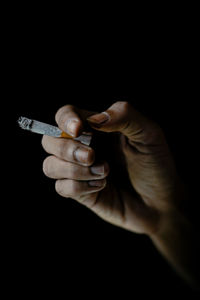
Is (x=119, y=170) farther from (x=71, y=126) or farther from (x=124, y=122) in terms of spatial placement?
(x=71, y=126)

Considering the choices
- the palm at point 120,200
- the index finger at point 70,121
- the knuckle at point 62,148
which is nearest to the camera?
the index finger at point 70,121

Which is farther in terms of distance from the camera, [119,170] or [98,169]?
[119,170]

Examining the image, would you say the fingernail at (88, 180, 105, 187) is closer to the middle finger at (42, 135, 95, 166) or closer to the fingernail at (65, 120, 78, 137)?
the middle finger at (42, 135, 95, 166)

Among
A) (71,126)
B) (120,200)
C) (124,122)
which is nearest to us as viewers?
(71,126)

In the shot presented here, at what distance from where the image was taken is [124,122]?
0.70m

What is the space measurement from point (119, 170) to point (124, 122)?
50 centimetres

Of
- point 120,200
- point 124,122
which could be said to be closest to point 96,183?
point 124,122

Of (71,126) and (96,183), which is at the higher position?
(71,126)

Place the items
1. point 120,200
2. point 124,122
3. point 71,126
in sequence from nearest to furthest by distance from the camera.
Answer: point 71,126, point 124,122, point 120,200

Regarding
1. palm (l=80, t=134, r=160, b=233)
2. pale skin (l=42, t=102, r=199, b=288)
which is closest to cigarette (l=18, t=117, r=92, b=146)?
pale skin (l=42, t=102, r=199, b=288)

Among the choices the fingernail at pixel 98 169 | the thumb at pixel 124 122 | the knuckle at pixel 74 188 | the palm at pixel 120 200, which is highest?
the thumb at pixel 124 122

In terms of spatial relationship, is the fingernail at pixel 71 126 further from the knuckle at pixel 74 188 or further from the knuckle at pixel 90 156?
the knuckle at pixel 74 188

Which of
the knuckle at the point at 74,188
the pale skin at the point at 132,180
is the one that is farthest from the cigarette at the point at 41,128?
the knuckle at the point at 74,188

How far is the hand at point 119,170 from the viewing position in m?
0.66
